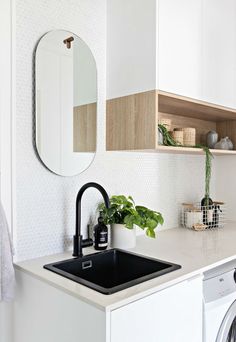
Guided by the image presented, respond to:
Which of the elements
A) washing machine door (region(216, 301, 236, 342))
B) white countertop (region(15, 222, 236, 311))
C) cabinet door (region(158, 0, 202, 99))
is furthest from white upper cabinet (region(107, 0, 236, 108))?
washing machine door (region(216, 301, 236, 342))

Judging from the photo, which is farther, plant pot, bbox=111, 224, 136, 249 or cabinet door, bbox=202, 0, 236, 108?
cabinet door, bbox=202, 0, 236, 108

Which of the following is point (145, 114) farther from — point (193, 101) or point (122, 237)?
point (122, 237)

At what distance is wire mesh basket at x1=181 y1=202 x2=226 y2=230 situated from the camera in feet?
7.12

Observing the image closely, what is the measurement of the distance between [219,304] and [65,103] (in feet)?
4.07

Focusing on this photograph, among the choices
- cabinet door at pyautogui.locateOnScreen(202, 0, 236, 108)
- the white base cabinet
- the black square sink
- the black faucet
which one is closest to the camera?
the white base cabinet

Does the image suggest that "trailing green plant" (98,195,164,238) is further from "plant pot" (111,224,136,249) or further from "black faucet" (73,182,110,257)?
"black faucet" (73,182,110,257)

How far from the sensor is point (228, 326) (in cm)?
149

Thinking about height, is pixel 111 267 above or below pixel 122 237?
below

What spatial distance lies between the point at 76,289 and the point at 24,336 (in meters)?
0.45

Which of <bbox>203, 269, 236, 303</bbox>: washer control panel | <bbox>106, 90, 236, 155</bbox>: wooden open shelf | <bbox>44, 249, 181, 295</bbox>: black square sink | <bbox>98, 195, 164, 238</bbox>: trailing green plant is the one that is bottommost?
<bbox>203, 269, 236, 303</bbox>: washer control panel

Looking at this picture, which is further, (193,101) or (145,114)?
(193,101)

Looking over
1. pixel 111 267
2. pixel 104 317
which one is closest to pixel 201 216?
pixel 111 267

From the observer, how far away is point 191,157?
2373mm

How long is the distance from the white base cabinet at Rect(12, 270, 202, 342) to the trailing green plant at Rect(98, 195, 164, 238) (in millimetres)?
389
